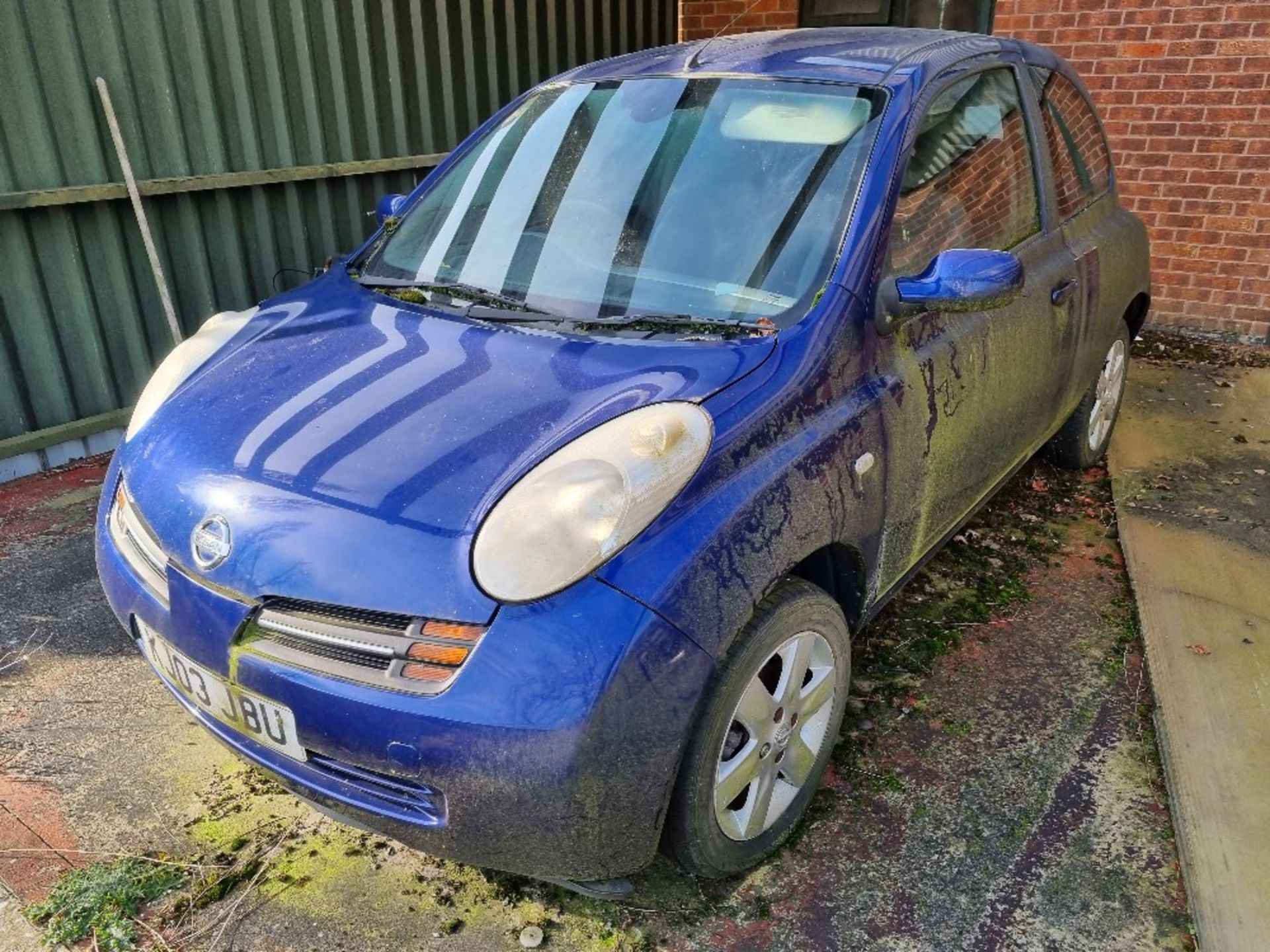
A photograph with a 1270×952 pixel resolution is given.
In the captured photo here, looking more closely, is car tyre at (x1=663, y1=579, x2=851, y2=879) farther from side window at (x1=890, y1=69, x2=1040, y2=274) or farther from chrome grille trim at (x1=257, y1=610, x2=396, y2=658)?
side window at (x1=890, y1=69, x2=1040, y2=274)

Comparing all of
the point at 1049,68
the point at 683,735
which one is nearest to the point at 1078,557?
the point at 1049,68

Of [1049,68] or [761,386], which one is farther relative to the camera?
[1049,68]

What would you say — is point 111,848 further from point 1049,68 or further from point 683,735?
point 1049,68

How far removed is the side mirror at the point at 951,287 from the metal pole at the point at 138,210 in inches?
142

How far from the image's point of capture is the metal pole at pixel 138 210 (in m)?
4.19

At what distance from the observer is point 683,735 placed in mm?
1733

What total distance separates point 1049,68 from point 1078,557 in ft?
6.02

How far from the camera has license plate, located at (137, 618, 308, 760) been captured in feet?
5.84

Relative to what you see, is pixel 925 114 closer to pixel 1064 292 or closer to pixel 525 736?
pixel 1064 292

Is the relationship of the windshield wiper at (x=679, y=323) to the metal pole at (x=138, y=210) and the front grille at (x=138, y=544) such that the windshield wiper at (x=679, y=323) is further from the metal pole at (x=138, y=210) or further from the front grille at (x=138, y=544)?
the metal pole at (x=138, y=210)

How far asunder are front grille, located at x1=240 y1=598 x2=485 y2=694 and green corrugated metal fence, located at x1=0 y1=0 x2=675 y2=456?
330cm

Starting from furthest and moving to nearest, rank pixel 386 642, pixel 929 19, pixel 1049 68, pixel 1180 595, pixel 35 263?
pixel 929 19
pixel 35 263
pixel 1049 68
pixel 1180 595
pixel 386 642

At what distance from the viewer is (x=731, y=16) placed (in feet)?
24.4

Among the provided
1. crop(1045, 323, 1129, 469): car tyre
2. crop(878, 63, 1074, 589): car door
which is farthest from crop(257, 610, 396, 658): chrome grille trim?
crop(1045, 323, 1129, 469): car tyre
